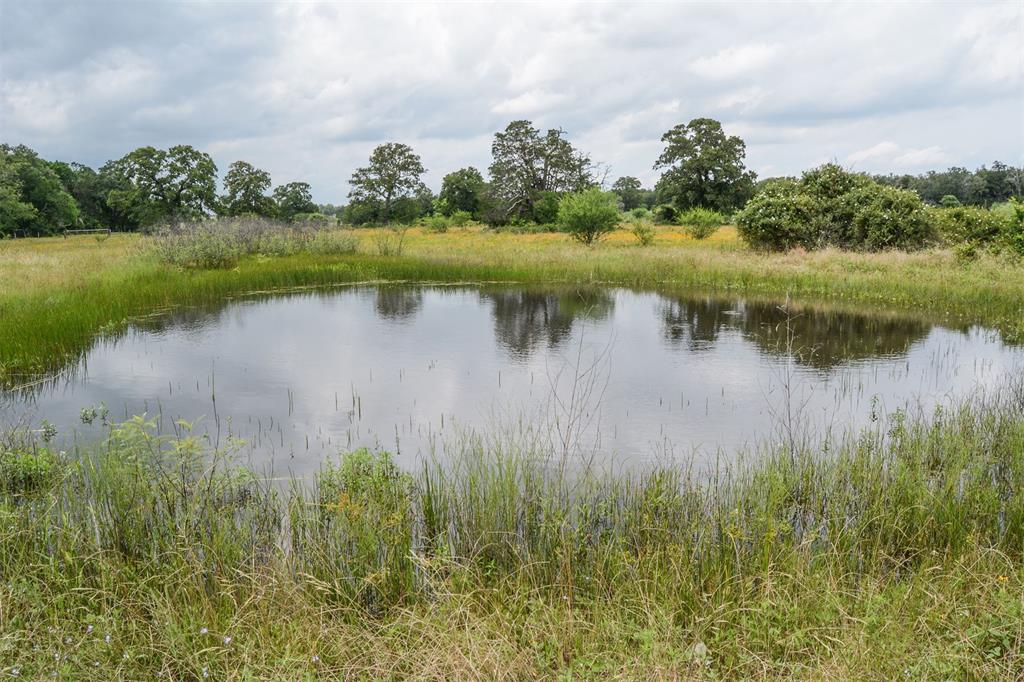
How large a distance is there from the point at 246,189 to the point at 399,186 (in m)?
13.2

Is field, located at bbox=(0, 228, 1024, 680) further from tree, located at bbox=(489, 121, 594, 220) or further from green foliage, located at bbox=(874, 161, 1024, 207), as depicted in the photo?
green foliage, located at bbox=(874, 161, 1024, 207)

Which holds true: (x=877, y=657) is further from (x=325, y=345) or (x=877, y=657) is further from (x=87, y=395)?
(x=325, y=345)

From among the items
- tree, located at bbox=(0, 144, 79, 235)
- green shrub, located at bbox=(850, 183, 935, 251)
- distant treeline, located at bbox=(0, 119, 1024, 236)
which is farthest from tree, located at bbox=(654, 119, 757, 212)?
tree, located at bbox=(0, 144, 79, 235)

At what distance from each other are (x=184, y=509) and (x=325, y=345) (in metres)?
7.70

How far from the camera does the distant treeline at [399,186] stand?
149 feet

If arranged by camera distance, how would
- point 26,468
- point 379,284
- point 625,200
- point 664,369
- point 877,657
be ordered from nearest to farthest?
point 877,657
point 26,468
point 664,369
point 379,284
point 625,200

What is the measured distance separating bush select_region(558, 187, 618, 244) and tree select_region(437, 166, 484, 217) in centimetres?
3086

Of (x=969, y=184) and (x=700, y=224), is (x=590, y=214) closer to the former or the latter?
(x=700, y=224)

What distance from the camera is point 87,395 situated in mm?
8680

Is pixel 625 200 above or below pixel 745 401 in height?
above

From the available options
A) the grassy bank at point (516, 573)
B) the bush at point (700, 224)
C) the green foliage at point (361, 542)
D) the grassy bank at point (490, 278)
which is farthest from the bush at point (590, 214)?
the green foliage at point (361, 542)

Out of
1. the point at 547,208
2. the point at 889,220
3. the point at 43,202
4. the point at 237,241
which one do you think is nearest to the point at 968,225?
the point at 889,220

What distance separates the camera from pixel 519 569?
155 inches

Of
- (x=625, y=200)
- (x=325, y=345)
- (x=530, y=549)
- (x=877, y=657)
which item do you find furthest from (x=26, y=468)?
(x=625, y=200)
